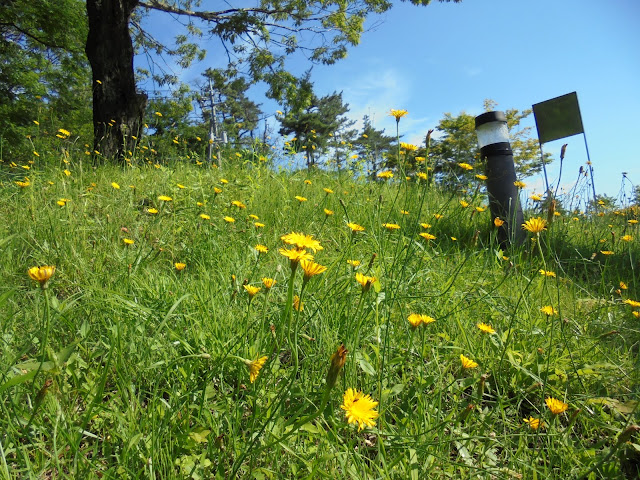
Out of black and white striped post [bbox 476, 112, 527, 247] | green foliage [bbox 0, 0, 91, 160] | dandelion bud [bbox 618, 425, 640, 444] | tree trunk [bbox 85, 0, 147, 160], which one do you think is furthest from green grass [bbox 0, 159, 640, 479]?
green foliage [bbox 0, 0, 91, 160]

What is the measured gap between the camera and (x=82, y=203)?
Answer: 240 cm

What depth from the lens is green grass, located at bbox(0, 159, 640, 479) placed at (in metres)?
0.84

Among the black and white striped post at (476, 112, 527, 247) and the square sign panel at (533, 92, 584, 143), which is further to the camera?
the square sign panel at (533, 92, 584, 143)

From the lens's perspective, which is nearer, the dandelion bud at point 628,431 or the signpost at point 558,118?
the dandelion bud at point 628,431

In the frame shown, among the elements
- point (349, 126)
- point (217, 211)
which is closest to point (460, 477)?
point (217, 211)

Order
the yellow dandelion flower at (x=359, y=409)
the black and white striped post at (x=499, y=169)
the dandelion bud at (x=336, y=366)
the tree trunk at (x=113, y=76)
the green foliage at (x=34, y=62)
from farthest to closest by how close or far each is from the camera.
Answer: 1. the green foliage at (x=34, y=62)
2. the tree trunk at (x=113, y=76)
3. the black and white striped post at (x=499, y=169)
4. the yellow dandelion flower at (x=359, y=409)
5. the dandelion bud at (x=336, y=366)

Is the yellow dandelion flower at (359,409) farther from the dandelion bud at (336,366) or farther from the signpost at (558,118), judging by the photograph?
the signpost at (558,118)

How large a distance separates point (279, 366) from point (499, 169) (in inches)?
101

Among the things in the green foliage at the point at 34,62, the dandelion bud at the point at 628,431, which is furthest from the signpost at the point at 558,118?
the green foliage at the point at 34,62

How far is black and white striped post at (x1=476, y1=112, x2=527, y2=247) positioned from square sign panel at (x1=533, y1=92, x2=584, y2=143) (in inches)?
26.7

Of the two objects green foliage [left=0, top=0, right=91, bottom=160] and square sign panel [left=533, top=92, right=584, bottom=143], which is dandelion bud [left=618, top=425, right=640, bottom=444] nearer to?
square sign panel [left=533, top=92, right=584, bottom=143]

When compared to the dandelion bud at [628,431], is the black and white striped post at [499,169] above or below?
above

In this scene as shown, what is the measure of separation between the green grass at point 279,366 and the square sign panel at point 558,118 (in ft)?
5.79

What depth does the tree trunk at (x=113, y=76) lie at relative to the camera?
16.3 ft
